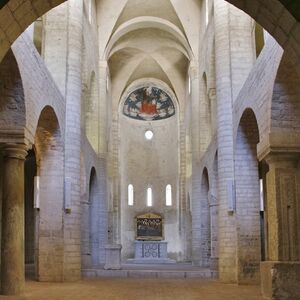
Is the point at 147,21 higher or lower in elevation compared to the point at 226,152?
higher

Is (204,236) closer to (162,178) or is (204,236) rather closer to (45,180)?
(45,180)

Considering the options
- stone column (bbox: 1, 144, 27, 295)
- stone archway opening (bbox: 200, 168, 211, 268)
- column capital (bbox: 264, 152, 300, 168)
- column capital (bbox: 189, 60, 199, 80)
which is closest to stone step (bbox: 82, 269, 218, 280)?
stone archway opening (bbox: 200, 168, 211, 268)

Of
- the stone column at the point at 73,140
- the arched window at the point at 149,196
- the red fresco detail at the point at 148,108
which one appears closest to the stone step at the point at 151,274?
the stone column at the point at 73,140

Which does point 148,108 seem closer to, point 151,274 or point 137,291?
point 151,274

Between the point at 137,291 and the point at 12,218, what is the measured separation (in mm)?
4098

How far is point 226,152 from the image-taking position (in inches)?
666

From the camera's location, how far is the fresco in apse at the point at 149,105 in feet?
124

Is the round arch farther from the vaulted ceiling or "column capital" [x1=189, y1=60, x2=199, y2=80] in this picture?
"column capital" [x1=189, y1=60, x2=199, y2=80]

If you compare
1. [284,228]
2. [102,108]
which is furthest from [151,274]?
[102,108]

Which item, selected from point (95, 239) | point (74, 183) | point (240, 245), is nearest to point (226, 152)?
point (240, 245)

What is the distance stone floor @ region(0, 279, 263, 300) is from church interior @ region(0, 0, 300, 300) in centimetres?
5

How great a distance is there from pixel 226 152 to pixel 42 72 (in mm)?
6336

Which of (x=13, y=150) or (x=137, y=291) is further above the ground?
(x=13, y=150)

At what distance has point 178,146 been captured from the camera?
117ft
